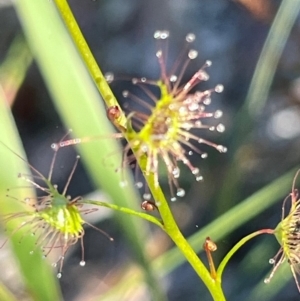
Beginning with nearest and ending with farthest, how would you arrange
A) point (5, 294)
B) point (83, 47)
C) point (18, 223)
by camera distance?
point (83, 47), point (18, 223), point (5, 294)

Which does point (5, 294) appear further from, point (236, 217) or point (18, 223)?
point (236, 217)

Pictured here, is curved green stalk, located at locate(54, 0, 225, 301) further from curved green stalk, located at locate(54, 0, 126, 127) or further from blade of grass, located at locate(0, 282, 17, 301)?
blade of grass, located at locate(0, 282, 17, 301)

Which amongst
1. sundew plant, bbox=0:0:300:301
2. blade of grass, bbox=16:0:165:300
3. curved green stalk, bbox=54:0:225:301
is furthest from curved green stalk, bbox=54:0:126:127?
sundew plant, bbox=0:0:300:301

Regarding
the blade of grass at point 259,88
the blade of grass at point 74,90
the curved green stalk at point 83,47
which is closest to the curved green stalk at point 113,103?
the curved green stalk at point 83,47

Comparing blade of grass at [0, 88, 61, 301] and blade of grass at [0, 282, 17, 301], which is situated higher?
blade of grass at [0, 88, 61, 301]

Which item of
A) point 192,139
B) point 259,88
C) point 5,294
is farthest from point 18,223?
point 259,88

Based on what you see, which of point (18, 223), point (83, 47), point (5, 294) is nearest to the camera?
point (83, 47)

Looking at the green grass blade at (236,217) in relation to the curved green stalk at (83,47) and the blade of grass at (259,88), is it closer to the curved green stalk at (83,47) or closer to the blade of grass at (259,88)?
the blade of grass at (259,88)
